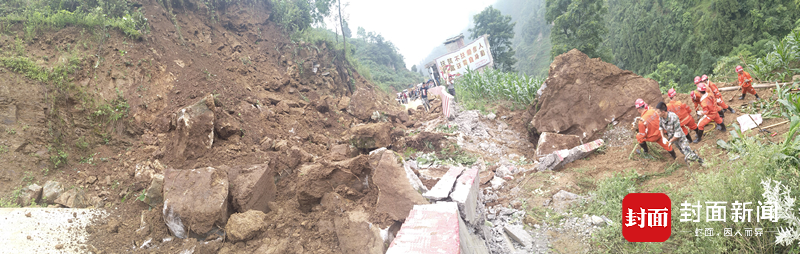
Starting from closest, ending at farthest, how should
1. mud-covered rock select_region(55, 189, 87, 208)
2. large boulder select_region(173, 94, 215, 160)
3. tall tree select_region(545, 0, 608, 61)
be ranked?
1. mud-covered rock select_region(55, 189, 87, 208)
2. large boulder select_region(173, 94, 215, 160)
3. tall tree select_region(545, 0, 608, 61)

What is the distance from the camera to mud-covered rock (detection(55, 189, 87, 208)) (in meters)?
4.05

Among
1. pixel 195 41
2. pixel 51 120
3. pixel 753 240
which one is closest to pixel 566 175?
pixel 753 240

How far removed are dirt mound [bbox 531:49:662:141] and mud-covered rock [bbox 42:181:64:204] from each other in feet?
28.1

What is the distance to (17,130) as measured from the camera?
456cm

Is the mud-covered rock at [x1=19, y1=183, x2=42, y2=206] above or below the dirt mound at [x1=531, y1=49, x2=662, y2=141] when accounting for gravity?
above

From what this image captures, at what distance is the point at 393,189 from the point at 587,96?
6.00m

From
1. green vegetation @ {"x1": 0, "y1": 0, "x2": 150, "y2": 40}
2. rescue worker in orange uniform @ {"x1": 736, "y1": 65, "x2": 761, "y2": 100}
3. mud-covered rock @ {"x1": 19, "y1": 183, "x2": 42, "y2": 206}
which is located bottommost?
rescue worker in orange uniform @ {"x1": 736, "y1": 65, "x2": 761, "y2": 100}

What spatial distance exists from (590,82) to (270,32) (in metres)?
12.2

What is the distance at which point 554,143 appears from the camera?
665cm

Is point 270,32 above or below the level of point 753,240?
above

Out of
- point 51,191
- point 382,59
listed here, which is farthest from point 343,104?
point 382,59

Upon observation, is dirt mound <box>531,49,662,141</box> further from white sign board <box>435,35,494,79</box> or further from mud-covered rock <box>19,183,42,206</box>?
white sign board <box>435,35,494,79</box>

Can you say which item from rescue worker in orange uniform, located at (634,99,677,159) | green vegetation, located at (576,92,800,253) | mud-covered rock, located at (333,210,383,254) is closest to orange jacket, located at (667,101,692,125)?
rescue worker in orange uniform, located at (634,99,677,159)

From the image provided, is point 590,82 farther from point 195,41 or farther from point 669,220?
point 195,41
